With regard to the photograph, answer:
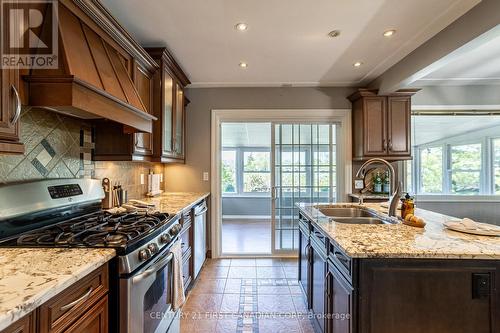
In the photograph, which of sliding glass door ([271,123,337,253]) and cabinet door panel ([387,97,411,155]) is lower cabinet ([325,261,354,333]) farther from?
cabinet door panel ([387,97,411,155])

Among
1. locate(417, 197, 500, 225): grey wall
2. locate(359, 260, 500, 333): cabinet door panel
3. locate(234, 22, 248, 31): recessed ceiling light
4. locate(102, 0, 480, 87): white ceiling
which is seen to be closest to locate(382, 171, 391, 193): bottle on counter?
locate(417, 197, 500, 225): grey wall

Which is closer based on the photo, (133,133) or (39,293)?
(39,293)

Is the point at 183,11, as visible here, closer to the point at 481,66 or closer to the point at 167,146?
the point at 167,146

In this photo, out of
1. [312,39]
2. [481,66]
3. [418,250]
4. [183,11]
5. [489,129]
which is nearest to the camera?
[418,250]

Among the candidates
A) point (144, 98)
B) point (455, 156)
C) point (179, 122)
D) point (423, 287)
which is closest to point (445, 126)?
point (455, 156)

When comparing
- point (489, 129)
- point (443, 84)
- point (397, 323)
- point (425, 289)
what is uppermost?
point (443, 84)

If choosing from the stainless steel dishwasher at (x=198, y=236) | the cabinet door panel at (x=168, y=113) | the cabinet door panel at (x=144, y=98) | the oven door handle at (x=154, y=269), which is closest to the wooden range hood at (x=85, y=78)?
the cabinet door panel at (x=144, y=98)

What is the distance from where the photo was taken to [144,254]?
135cm

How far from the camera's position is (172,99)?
9.84 feet

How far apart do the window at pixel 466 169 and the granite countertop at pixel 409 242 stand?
302 cm

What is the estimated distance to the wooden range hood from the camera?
121cm

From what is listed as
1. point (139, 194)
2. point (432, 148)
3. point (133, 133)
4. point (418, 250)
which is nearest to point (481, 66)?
point (432, 148)

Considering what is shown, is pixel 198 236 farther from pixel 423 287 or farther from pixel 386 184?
pixel 386 184

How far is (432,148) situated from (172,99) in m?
4.05
